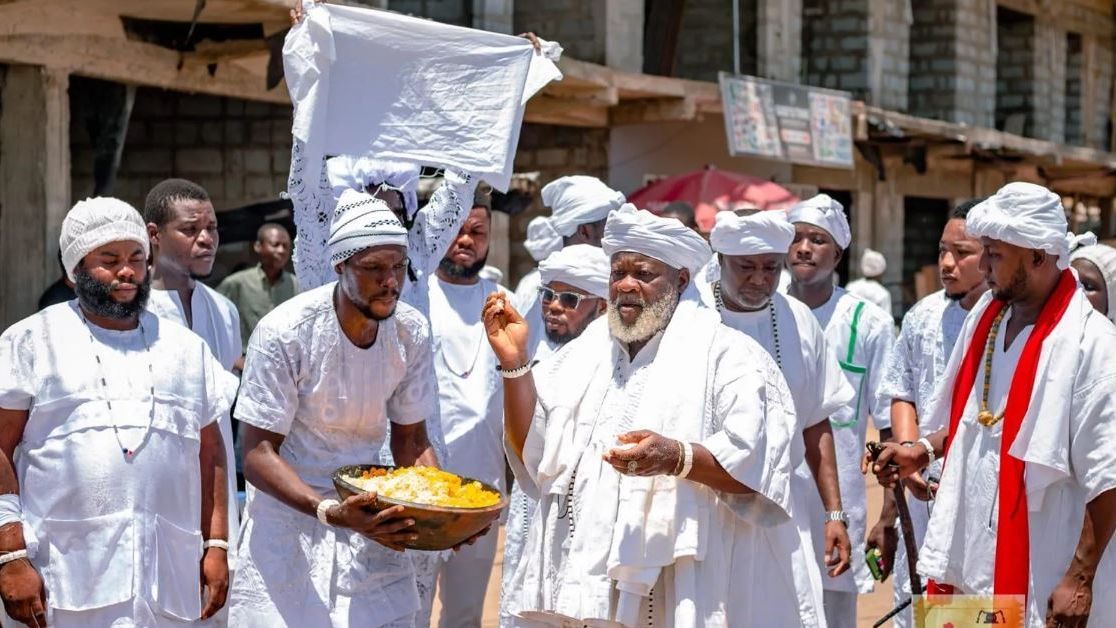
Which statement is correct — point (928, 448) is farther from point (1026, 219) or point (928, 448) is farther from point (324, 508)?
→ point (324, 508)

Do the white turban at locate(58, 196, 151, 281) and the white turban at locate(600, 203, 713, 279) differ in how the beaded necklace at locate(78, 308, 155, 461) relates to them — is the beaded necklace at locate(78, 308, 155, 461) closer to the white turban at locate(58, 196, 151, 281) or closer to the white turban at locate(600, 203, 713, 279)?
the white turban at locate(58, 196, 151, 281)

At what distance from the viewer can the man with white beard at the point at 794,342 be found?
223 inches

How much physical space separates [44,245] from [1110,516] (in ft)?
23.5

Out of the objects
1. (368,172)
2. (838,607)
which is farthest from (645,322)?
(838,607)

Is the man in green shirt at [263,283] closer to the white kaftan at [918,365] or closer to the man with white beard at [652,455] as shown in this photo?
the white kaftan at [918,365]

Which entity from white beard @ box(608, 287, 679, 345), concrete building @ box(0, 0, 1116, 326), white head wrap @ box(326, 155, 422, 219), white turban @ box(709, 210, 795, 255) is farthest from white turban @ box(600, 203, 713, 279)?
concrete building @ box(0, 0, 1116, 326)

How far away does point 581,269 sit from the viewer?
5957 millimetres

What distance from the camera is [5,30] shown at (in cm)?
965

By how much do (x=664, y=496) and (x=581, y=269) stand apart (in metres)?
1.65

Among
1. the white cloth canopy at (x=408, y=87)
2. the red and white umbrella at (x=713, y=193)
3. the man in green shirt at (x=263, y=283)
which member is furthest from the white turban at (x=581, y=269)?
the red and white umbrella at (x=713, y=193)

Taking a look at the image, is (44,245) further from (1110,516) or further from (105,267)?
(1110,516)

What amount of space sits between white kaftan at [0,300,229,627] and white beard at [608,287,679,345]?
1310mm

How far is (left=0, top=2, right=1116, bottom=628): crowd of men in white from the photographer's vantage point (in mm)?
4516

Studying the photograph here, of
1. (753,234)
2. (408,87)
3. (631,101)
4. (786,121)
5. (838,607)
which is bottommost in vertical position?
(838,607)
